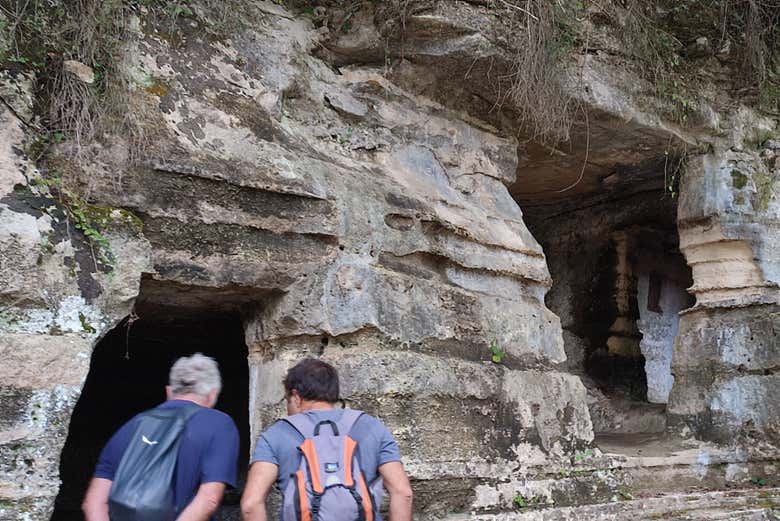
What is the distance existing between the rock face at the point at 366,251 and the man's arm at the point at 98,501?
42 centimetres

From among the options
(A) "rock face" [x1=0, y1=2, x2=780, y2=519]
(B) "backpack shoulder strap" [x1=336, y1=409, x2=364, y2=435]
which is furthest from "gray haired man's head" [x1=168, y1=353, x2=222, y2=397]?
(A) "rock face" [x1=0, y1=2, x2=780, y2=519]

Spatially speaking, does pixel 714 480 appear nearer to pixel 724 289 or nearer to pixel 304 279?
pixel 724 289

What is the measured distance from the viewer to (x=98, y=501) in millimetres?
2436

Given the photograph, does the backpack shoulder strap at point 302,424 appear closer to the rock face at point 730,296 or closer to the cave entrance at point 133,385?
the cave entrance at point 133,385

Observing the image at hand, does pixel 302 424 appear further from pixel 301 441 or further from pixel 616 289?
pixel 616 289

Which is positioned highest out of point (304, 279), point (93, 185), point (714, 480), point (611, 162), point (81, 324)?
point (611, 162)

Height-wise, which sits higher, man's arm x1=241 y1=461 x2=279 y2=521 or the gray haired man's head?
the gray haired man's head

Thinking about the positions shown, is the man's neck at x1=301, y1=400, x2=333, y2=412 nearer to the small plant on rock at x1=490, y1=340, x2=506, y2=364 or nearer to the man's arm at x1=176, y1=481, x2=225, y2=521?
the man's arm at x1=176, y1=481, x2=225, y2=521

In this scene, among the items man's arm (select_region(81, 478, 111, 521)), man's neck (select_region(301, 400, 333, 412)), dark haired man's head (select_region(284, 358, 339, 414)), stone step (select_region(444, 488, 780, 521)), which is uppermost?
dark haired man's head (select_region(284, 358, 339, 414))

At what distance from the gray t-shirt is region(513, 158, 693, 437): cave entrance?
14.8 ft

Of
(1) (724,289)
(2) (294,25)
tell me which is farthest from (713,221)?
(2) (294,25)

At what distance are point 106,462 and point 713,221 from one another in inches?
177

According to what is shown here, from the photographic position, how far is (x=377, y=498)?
2471mm

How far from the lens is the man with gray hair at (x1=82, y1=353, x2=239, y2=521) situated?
7.75ft
